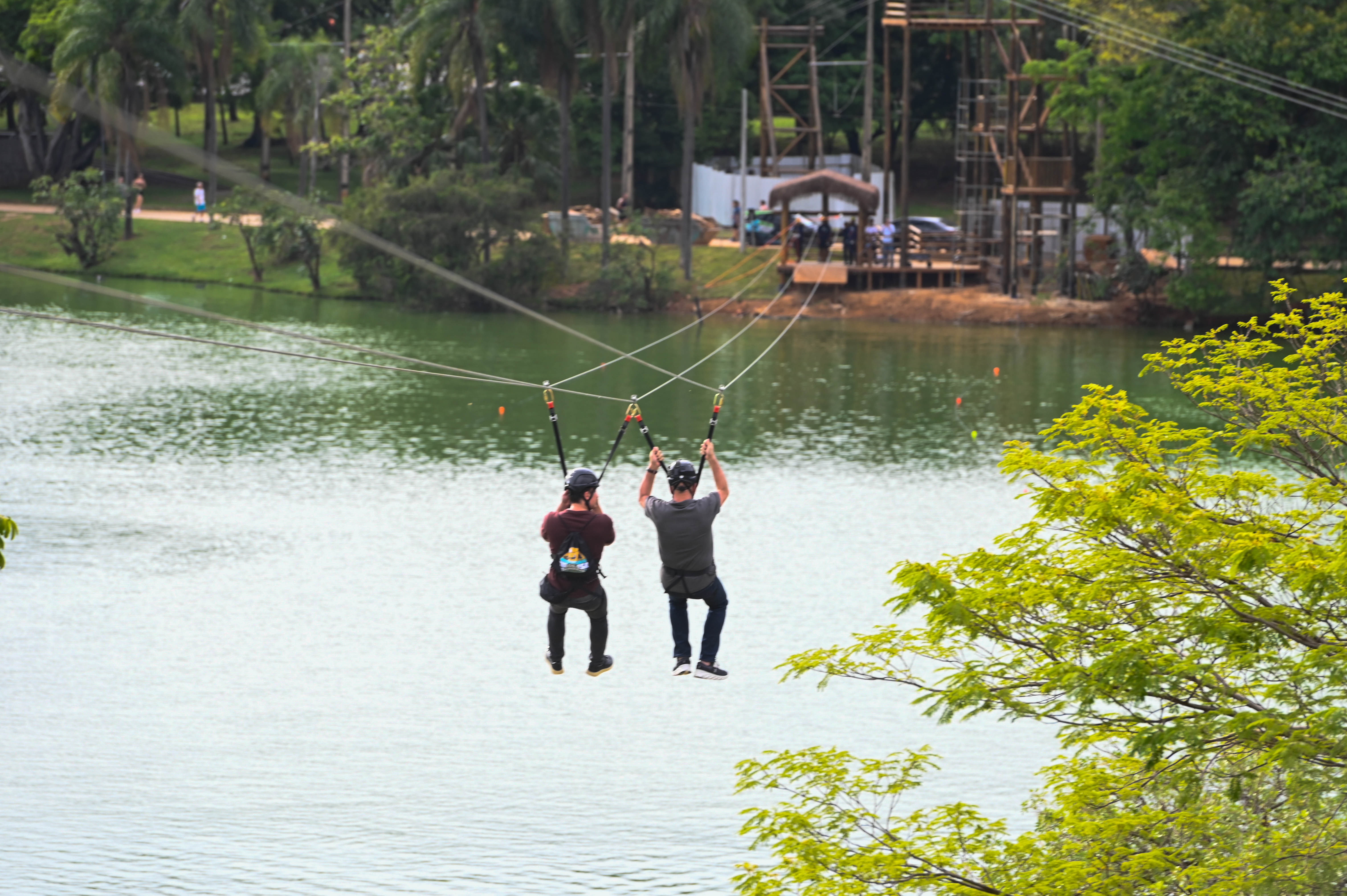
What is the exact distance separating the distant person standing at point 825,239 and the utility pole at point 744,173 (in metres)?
3.49

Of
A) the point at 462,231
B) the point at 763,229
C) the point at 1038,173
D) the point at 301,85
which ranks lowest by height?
the point at 462,231

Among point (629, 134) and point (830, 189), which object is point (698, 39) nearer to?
point (830, 189)

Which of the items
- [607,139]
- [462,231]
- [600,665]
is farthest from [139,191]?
[600,665]

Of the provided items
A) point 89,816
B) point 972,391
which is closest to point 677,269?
point 972,391

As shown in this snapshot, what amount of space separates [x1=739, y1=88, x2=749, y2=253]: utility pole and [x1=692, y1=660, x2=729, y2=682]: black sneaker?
185 ft

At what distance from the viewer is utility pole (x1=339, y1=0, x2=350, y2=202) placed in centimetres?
8075

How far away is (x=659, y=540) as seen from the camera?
56.1 feet

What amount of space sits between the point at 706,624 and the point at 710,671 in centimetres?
52

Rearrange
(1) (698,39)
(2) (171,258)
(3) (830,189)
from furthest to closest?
(2) (171,258)
(1) (698,39)
(3) (830,189)

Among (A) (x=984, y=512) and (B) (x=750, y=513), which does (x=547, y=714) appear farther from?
(A) (x=984, y=512)

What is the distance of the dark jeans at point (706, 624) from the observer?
17438 mm

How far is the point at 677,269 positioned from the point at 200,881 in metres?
51.5

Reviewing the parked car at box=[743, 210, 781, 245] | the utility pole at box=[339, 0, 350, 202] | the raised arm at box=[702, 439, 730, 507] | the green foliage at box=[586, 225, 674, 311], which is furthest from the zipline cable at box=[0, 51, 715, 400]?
the raised arm at box=[702, 439, 730, 507]

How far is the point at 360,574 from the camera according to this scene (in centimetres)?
3575
